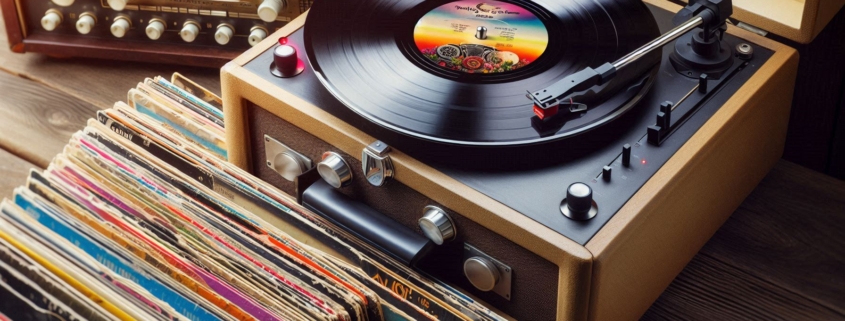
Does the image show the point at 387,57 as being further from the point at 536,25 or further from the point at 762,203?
the point at 762,203

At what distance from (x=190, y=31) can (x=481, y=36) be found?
53cm

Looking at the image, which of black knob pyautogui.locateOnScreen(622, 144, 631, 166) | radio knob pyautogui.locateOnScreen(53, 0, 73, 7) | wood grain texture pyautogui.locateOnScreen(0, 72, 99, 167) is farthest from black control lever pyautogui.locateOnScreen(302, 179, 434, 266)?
radio knob pyautogui.locateOnScreen(53, 0, 73, 7)

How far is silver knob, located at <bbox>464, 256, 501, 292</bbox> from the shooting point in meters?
1.19

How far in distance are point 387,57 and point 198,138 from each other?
345 mm

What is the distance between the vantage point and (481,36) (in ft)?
4.38

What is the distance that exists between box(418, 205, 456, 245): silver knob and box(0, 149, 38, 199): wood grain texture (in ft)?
2.08

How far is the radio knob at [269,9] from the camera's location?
159 centimetres

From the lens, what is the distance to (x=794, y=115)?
5.17ft

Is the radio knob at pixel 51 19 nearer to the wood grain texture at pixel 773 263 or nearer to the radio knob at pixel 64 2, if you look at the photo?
the radio knob at pixel 64 2

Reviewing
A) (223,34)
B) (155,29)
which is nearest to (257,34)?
(223,34)

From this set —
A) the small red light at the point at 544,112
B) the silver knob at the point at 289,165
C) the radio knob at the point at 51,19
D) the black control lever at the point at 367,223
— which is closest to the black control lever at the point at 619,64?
the small red light at the point at 544,112

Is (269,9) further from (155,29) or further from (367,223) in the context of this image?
(367,223)

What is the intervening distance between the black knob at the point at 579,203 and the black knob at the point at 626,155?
0.08m

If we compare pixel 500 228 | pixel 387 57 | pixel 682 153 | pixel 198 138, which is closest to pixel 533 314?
pixel 500 228
